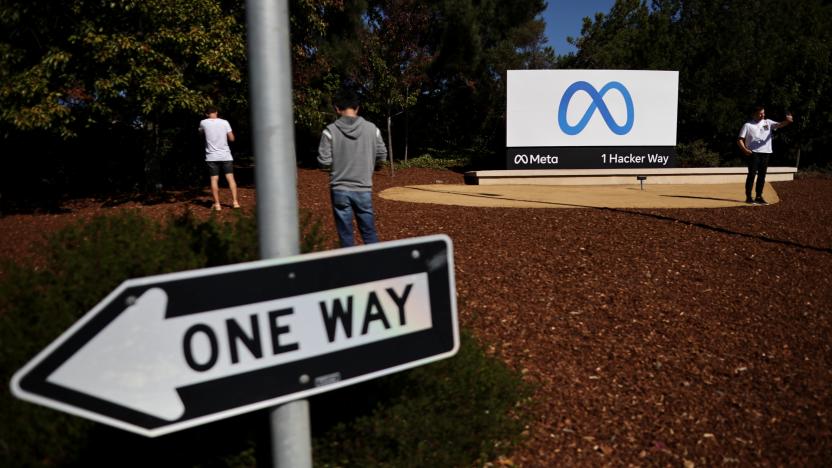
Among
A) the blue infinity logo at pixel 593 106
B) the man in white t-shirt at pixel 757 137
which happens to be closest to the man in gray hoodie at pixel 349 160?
the man in white t-shirt at pixel 757 137

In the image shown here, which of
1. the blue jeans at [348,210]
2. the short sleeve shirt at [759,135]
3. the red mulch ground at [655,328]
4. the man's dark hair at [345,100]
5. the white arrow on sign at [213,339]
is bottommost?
the red mulch ground at [655,328]

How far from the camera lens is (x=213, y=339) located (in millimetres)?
1419

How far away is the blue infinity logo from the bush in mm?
14046

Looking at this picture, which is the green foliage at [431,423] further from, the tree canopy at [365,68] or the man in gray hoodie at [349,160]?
the tree canopy at [365,68]

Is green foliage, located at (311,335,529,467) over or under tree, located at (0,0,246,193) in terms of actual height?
under

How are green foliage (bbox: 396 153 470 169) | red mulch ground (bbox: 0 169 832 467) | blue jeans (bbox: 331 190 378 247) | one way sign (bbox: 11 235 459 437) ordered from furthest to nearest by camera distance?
green foliage (bbox: 396 153 470 169), blue jeans (bbox: 331 190 378 247), red mulch ground (bbox: 0 169 832 467), one way sign (bbox: 11 235 459 437)

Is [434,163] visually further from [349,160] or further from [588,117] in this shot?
[349,160]

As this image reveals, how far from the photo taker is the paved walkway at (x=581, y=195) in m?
11.1

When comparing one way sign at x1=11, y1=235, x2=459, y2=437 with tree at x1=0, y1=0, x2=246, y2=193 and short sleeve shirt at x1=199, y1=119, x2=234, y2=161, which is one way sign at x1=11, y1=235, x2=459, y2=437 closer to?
short sleeve shirt at x1=199, y1=119, x2=234, y2=161

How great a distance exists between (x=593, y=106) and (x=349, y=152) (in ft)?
42.3

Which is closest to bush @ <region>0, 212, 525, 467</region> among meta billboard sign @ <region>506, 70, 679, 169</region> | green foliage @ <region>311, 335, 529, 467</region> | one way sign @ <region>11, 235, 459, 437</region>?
green foliage @ <region>311, 335, 529, 467</region>

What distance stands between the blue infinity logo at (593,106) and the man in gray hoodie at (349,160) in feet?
39.9

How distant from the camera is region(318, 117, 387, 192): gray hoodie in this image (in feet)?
16.1

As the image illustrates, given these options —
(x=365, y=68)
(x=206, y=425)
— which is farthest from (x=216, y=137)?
(x=365, y=68)
